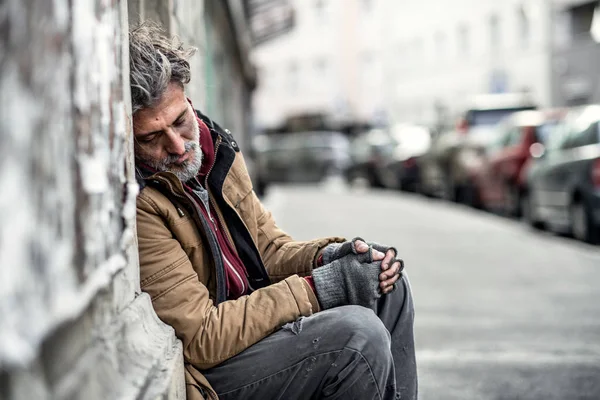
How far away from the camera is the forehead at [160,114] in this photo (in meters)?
3.39

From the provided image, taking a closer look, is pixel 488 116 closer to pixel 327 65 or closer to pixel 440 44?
pixel 440 44

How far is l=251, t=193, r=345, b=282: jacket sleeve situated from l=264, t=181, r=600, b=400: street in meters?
1.30

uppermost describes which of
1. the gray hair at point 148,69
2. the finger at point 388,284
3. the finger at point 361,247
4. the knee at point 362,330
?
the gray hair at point 148,69

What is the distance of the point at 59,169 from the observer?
2027 mm

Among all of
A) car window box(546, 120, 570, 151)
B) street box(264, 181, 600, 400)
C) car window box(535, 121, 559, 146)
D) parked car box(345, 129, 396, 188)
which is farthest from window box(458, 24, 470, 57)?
car window box(546, 120, 570, 151)

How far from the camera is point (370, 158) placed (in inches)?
1184

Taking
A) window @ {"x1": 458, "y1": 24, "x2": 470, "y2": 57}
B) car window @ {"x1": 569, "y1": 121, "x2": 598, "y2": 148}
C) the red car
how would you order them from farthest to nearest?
window @ {"x1": 458, "y1": 24, "x2": 470, "y2": 57} < the red car < car window @ {"x1": 569, "y1": 121, "x2": 598, "y2": 148}

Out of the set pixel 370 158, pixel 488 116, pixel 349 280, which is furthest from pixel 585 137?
pixel 370 158

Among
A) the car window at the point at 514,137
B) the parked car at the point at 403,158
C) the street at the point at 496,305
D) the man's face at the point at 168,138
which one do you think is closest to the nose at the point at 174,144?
the man's face at the point at 168,138

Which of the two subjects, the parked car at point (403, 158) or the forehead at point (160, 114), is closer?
the forehead at point (160, 114)

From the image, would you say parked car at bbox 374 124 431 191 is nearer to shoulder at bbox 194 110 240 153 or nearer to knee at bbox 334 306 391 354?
shoulder at bbox 194 110 240 153

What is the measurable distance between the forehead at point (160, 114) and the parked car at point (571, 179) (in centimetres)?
838

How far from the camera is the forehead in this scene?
3387 millimetres

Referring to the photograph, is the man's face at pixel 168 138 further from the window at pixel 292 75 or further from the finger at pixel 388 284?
the window at pixel 292 75
